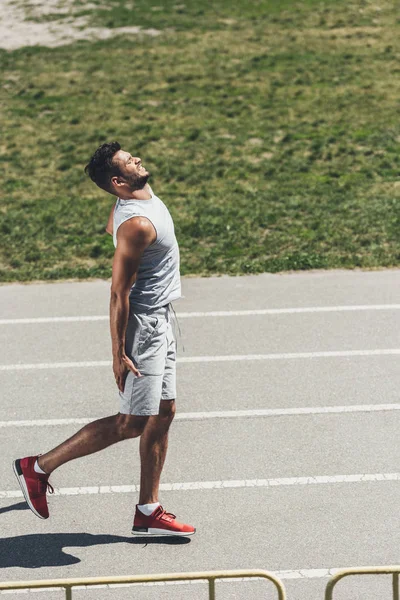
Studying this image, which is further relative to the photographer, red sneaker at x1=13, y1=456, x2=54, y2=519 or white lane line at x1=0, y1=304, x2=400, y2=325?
white lane line at x1=0, y1=304, x2=400, y2=325

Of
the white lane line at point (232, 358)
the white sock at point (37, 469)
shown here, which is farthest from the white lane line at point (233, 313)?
the white sock at point (37, 469)

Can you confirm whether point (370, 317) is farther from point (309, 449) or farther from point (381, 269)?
point (309, 449)

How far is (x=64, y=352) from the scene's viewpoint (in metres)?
8.77

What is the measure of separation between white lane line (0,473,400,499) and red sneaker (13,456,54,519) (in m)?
0.53

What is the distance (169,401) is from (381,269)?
241 inches

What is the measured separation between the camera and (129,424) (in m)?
5.36

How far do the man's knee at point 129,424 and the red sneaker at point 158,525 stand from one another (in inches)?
17.8

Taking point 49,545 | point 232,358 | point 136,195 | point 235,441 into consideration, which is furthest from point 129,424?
point 232,358

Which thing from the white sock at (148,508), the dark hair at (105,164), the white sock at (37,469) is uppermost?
the dark hair at (105,164)

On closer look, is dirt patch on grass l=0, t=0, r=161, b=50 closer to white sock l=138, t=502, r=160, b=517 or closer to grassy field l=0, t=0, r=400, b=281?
grassy field l=0, t=0, r=400, b=281

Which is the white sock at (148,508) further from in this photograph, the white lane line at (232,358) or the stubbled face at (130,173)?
the white lane line at (232,358)

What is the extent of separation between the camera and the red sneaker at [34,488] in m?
5.57

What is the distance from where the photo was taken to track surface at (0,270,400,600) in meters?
5.29

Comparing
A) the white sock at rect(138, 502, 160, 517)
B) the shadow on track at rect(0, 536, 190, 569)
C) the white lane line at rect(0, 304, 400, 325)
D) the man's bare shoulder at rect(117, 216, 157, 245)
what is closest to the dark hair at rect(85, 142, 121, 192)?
the man's bare shoulder at rect(117, 216, 157, 245)
